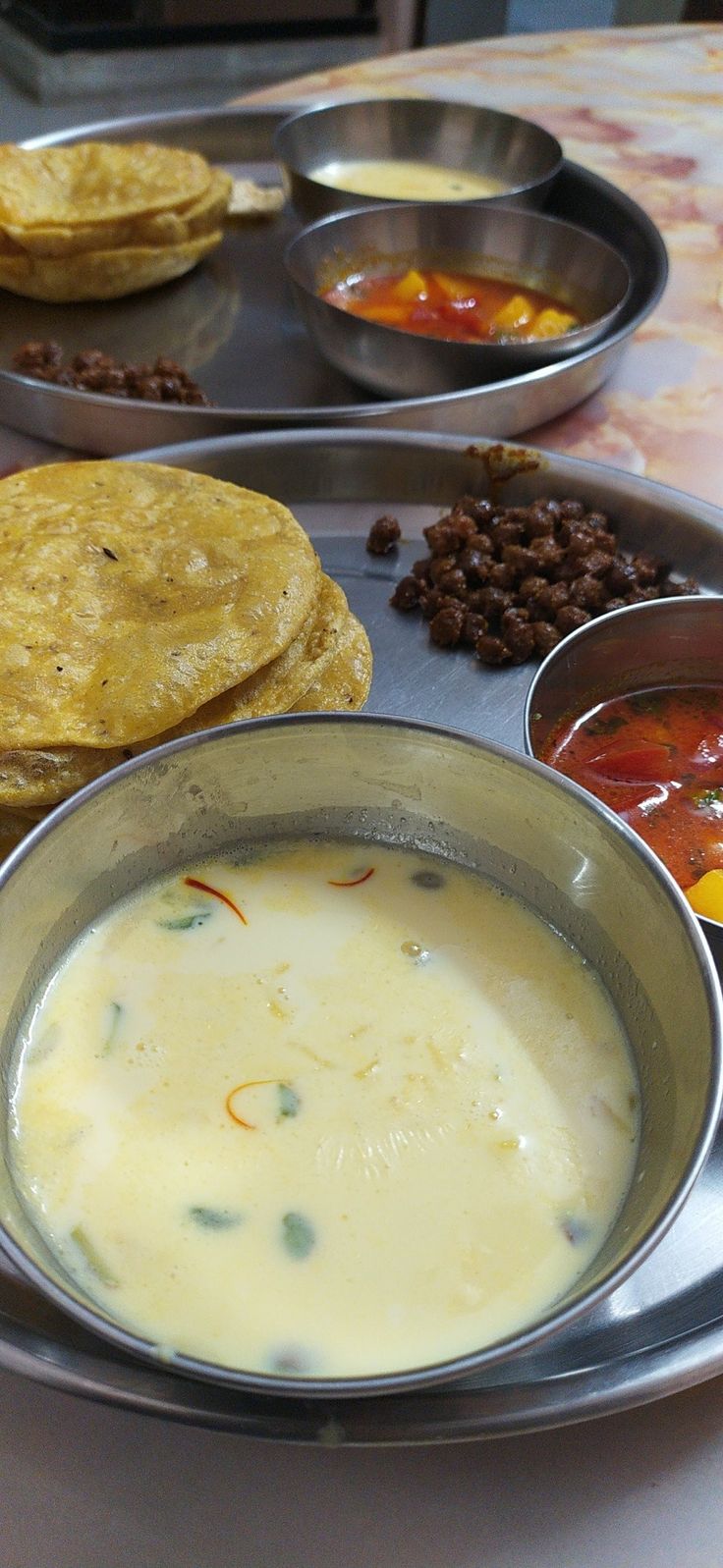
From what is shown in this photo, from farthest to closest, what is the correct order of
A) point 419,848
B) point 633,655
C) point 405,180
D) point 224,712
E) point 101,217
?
point 405,180, point 101,217, point 633,655, point 224,712, point 419,848

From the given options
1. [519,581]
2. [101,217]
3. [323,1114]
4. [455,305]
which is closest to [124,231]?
[101,217]

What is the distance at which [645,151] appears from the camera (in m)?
4.20

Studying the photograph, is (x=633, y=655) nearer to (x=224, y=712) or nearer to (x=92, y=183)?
(x=224, y=712)

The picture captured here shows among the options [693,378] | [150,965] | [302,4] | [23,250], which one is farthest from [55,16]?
[150,965]

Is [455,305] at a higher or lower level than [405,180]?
lower

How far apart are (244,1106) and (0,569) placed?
1.03 m

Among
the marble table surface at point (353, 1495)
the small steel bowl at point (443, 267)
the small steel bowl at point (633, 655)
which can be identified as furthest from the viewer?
the small steel bowl at point (443, 267)

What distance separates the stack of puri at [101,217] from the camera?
3.06 m

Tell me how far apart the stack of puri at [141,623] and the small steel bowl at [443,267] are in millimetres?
787

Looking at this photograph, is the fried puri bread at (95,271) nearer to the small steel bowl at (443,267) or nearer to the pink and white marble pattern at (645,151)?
the small steel bowl at (443,267)

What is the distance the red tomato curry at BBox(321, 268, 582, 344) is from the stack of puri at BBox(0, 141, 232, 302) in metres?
0.43

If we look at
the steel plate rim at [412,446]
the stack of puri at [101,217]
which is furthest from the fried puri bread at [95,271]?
the steel plate rim at [412,446]

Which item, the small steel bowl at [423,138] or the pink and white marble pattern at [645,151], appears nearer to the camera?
the pink and white marble pattern at [645,151]

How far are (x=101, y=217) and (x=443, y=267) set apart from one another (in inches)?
39.0
